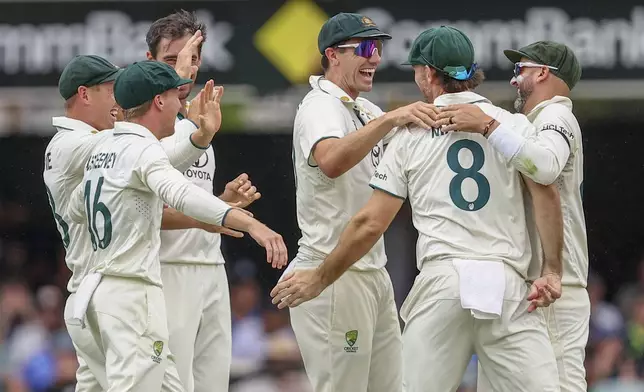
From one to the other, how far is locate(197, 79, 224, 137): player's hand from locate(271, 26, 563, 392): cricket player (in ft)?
3.41

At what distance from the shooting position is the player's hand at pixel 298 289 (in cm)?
693

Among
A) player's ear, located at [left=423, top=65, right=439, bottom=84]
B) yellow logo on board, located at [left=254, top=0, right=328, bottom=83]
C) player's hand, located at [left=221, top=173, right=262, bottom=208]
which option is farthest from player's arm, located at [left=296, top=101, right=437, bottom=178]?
yellow logo on board, located at [left=254, top=0, right=328, bottom=83]

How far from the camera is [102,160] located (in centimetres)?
682

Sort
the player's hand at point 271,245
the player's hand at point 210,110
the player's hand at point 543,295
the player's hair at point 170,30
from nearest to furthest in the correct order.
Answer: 1. the player's hand at point 271,245
2. the player's hand at point 543,295
3. the player's hand at point 210,110
4. the player's hair at point 170,30

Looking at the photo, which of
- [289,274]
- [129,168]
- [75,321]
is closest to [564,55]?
[289,274]

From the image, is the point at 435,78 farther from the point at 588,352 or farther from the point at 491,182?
the point at 588,352

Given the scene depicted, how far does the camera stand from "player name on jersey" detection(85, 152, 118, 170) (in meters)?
6.76

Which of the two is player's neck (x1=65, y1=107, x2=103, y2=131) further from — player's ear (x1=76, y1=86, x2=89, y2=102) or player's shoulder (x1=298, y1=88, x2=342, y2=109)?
player's shoulder (x1=298, y1=88, x2=342, y2=109)

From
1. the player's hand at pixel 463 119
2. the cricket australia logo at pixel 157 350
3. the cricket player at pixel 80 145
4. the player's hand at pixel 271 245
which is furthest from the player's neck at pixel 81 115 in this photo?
the player's hand at pixel 463 119

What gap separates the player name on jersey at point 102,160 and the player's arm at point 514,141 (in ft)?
5.24

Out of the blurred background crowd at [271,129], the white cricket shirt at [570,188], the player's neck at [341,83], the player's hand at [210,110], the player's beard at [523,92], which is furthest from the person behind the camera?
the blurred background crowd at [271,129]

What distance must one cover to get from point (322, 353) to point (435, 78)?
5.25 ft

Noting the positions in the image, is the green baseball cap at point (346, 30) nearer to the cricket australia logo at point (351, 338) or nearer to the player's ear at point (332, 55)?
the player's ear at point (332, 55)

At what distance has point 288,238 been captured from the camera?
12938 millimetres
